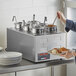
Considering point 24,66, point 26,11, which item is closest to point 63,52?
point 24,66

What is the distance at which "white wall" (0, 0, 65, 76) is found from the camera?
2.59 m

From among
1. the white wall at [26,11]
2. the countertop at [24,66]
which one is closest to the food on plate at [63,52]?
the countertop at [24,66]

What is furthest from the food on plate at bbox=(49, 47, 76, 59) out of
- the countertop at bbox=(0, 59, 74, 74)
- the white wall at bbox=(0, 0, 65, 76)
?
the white wall at bbox=(0, 0, 65, 76)

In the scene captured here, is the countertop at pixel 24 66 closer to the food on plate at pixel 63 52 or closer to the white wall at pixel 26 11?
the food on plate at pixel 63 52

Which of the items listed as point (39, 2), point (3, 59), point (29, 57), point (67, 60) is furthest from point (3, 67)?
point (39, 2)

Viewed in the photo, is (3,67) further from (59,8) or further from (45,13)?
(59,8)

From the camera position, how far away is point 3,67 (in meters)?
2.03

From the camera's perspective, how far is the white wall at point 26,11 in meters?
2.59

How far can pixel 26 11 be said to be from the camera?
2721 mm

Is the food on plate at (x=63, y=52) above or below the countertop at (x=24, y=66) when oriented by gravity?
above

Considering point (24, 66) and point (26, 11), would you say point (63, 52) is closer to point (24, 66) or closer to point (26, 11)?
point (24, 66)

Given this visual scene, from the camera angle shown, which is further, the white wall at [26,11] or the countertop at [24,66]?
the white wall at [26,11]

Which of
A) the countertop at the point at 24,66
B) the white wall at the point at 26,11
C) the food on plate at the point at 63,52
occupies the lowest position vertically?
the countertop at the point at 24,66

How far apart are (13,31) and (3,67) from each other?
0.40m
